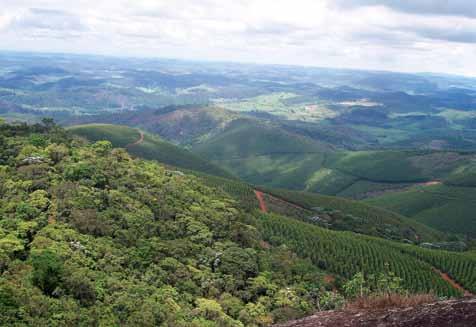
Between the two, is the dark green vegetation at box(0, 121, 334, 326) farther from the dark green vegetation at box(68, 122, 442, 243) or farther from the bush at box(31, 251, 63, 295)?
the dark green vegetation at box(68, 122, 442, 243)

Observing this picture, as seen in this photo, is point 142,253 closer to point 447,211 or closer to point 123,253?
point 123,253

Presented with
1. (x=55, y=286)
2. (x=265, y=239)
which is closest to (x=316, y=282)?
(x=265, y=239)

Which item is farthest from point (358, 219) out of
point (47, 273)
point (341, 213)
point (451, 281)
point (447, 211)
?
point (47, 273)

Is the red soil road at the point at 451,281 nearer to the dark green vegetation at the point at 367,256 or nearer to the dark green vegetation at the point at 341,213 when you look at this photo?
the dark green vegetation at the point at 367,256

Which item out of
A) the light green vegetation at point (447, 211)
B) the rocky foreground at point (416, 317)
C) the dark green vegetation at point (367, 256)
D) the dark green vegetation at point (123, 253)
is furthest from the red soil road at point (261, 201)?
the rocky foreground at point (416, 317)

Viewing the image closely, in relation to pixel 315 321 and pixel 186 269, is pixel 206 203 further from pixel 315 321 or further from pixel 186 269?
pixel 315 321
